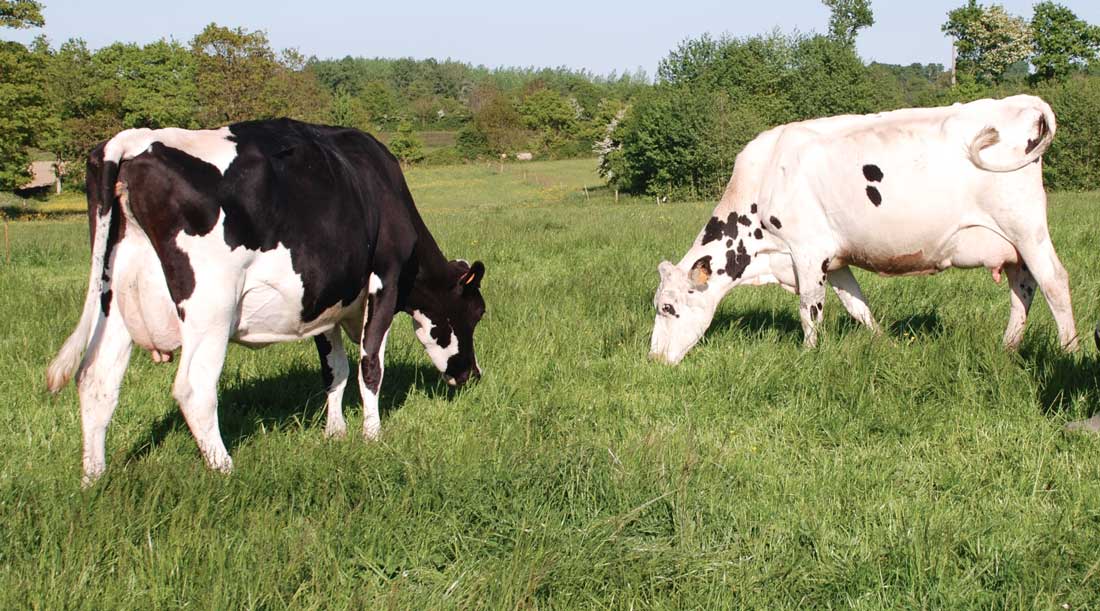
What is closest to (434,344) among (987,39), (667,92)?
(667,92)

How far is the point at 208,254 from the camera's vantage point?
4.38 m

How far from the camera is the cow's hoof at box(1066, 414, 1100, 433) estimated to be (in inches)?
197

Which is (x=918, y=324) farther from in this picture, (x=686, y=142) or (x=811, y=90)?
(x=811, y=90)

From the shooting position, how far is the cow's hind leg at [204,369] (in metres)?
4.40

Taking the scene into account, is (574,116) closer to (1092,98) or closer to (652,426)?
(1092,98)

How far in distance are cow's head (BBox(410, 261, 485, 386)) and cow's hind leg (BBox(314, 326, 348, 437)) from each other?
2.02ft

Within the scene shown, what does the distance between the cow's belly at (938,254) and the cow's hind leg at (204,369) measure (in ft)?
16.1

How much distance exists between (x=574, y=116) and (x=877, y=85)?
43.1 m

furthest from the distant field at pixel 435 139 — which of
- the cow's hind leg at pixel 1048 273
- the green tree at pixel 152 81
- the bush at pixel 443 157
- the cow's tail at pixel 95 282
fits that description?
the cow's tail at pixel 95 282

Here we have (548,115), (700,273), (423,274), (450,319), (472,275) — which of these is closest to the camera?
(423,274)

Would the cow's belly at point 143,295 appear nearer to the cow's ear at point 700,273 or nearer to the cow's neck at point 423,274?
the cow's neck at point 423,274

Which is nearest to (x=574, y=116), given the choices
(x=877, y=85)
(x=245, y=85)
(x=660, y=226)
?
(x=877, y=85)

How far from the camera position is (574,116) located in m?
107

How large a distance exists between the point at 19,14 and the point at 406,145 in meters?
43.3
